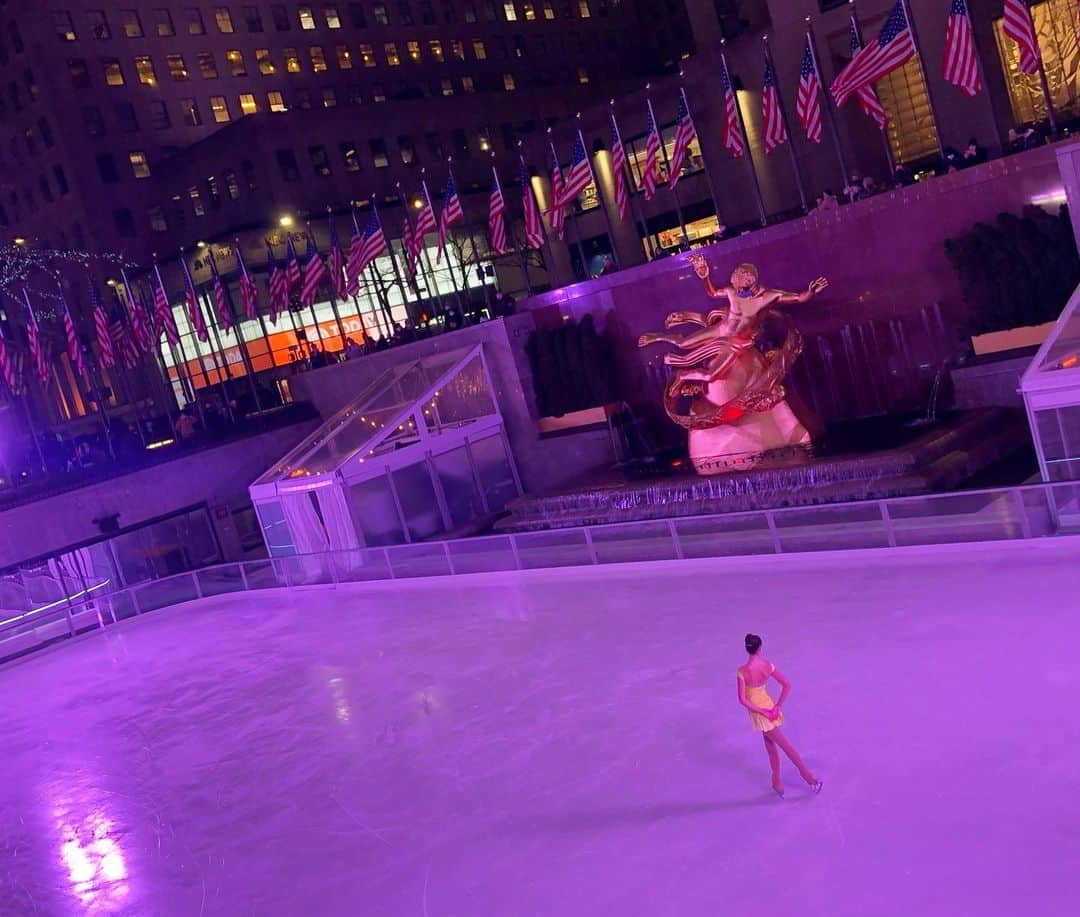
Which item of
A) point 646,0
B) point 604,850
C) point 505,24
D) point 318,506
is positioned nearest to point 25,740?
point 318,506

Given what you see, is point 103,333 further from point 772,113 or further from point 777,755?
point 777,755

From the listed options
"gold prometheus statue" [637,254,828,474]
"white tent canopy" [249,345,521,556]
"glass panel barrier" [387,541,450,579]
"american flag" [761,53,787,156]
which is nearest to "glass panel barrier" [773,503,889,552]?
"gold prometheus statue" [637,254,828,474]

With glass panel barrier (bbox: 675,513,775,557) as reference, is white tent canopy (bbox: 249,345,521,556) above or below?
above

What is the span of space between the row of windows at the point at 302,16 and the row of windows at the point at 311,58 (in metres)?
1.09

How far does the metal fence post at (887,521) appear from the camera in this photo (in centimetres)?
1398

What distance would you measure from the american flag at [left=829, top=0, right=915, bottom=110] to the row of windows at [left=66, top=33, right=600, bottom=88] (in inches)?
1683

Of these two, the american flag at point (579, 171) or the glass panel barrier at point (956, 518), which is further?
the american flag at point (579, 171)

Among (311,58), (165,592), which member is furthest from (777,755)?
(311,58)

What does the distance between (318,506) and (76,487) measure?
22.8 ft

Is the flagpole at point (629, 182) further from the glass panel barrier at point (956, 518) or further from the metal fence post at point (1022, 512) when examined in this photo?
the metal fence post at point (1022, 512)

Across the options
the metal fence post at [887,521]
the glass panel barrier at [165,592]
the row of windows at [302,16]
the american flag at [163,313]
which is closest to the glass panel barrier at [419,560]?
the glass panel barrier at [165,592]

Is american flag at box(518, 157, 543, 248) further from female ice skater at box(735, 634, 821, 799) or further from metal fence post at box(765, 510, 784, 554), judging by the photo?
female ice skater at box(735, 634, 821, 799)

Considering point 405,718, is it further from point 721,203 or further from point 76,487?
point 721,203

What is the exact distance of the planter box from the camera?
1839 cm
